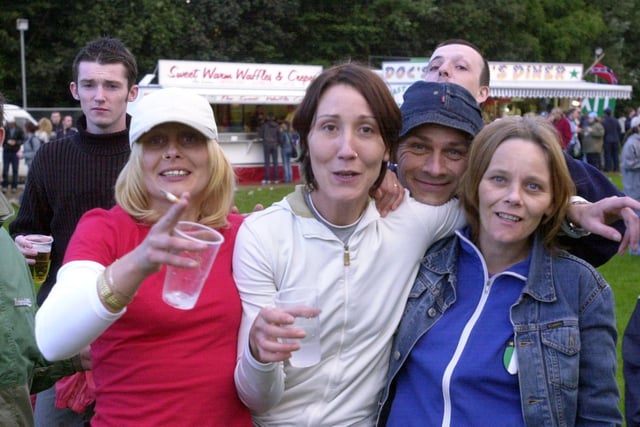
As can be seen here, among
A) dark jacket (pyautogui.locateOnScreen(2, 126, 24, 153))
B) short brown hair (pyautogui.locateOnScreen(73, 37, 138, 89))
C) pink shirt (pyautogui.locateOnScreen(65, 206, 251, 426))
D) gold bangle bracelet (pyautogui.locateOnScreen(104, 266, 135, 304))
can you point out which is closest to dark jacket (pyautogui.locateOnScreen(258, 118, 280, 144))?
dark jacket (pyautogui.locateOnScreen(2, 126, 24, 153))

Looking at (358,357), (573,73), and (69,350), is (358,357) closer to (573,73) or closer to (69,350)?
(69,350)

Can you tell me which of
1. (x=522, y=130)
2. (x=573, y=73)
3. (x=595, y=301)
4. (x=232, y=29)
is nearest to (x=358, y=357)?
(x=595, y=301)

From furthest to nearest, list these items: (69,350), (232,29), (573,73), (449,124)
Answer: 1. (232,29)
2. (573,73)
3. (449,124)
4. (69,350)

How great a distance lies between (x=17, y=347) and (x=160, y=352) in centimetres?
88

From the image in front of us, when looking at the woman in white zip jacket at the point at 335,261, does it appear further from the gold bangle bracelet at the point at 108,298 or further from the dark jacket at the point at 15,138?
the dark jacket at the point at 15,138

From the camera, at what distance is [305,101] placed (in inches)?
103

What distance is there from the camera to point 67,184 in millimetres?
4070

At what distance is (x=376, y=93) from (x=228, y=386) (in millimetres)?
1117

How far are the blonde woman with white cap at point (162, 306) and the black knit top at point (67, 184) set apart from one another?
1.54 m

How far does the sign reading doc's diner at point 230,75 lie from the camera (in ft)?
68.9

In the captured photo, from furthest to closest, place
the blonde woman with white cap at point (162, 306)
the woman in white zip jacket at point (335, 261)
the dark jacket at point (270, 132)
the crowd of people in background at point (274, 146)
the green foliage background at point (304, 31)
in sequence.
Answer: the green foliage background at point (304, 31)
the crowd of people in background at point (274, 146)
the dark jacket at point (270, 132)
the woman in white zip jacket at point (335, 261)
the blonde woman with white cap at point (162, 306)

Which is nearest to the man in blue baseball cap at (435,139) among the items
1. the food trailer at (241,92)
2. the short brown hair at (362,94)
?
the short brown hair at (362,94)

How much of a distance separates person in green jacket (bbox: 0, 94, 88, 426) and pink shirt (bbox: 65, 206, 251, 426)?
0.58 m

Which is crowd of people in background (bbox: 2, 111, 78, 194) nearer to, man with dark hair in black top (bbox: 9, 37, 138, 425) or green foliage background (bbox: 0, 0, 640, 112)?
green foliage background (bbox: 0, 0, 640, 112)
